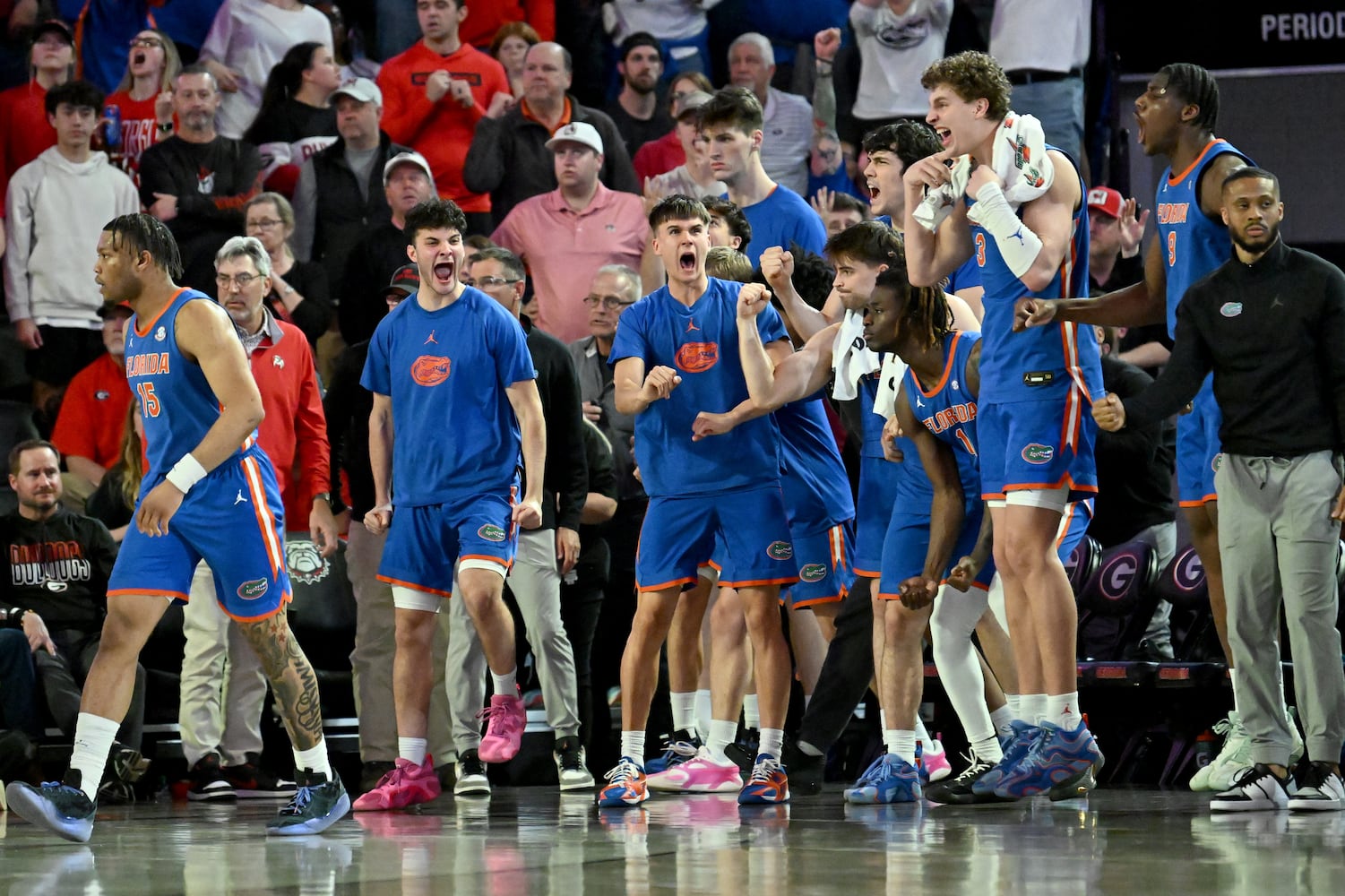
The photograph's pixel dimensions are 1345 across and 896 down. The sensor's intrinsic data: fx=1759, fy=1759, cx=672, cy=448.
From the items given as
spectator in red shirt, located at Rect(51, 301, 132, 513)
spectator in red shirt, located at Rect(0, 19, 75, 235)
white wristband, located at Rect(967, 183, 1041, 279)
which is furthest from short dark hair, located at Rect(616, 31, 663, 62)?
white wristband, located at Rect(967, 183, 1041, 279)

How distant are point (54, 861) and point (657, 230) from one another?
3386mm

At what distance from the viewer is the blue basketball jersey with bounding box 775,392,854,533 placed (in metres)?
7.49

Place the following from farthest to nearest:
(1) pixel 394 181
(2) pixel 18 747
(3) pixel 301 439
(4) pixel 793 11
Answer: (4) pixel 793 11 < (1) pixel 394 181 < (3) pixel 301 439 < (2) pixel 18 747

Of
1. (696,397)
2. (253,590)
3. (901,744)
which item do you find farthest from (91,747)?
(901,744)

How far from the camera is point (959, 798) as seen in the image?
21.2 feet

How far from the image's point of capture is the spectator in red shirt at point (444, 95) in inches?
456

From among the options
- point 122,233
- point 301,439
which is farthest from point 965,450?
point 301,439

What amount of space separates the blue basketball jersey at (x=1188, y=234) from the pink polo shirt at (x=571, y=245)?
4.54m

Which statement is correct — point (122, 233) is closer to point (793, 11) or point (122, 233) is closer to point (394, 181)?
point (394, 181)

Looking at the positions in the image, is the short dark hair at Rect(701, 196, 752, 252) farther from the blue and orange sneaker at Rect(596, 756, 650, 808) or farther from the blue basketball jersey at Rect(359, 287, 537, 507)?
the blue and orange sneaker at Rect(596, 756, 650, 808)

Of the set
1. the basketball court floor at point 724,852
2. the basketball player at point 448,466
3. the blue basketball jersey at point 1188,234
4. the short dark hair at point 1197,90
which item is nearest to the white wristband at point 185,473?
the basketball court floor at point 724,852

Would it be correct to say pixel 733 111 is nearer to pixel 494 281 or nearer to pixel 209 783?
pixel 494 281

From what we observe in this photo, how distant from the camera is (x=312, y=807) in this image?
6.07m

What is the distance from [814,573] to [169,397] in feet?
9.17
